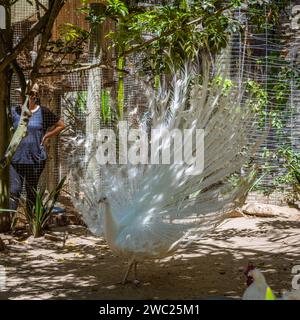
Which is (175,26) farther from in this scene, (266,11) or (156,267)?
(156,267)

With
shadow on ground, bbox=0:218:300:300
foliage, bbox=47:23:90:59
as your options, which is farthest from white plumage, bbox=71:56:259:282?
foliage, bbox=47:23:90:59

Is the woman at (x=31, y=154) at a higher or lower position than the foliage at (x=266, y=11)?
lower

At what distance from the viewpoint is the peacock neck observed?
13.5 ft

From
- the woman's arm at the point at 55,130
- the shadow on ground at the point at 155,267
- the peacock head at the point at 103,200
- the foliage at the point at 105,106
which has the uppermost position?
the foliage at the point at 105,106

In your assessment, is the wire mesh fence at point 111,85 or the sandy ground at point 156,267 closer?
the sandy ground at point 156,267

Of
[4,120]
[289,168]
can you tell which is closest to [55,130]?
[4,120]

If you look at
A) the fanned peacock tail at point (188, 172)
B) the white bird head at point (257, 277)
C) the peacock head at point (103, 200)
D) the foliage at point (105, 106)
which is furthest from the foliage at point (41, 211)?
the white bird head at point (257, 277)

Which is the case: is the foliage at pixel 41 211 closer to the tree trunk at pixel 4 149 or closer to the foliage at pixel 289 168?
the tree trunk at pixel 4 149

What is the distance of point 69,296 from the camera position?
12.9 ft

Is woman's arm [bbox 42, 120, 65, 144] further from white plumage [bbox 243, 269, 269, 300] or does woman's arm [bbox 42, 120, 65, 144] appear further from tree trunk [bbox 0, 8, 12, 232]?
white plumage [bbox 243, 269, 269, 300]

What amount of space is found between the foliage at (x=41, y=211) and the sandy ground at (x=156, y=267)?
18cm

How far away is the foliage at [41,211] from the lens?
20.4 ft

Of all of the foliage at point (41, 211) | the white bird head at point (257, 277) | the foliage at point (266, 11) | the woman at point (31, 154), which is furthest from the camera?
the woman at point (31, 154)

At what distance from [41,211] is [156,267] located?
6.38ft
